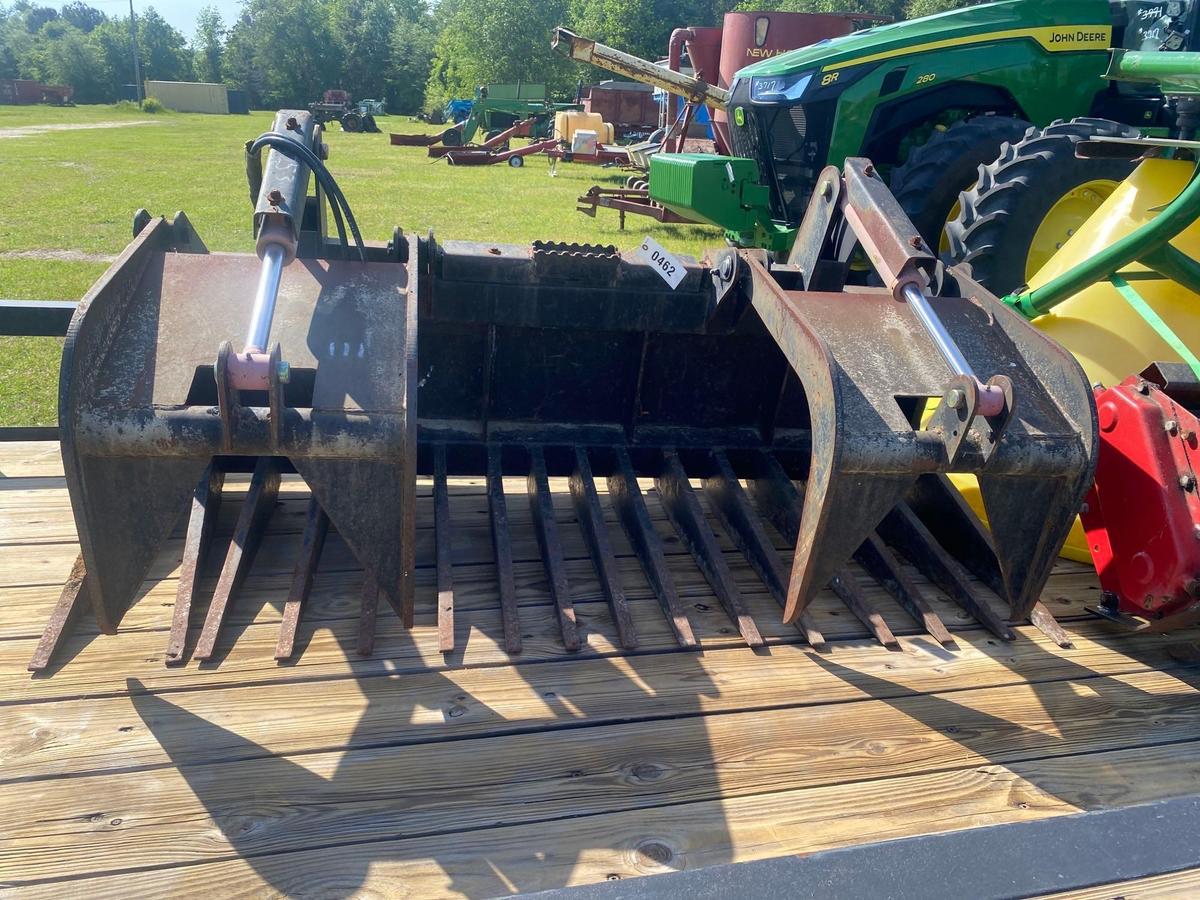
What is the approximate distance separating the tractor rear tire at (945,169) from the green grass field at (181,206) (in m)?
4.58

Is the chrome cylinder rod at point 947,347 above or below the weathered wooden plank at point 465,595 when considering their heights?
above

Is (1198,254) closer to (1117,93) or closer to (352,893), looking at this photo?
(1117,93)

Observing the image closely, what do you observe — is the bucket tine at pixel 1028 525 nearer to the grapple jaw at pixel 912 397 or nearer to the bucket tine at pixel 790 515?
the grapple jaw at pixel 912 397

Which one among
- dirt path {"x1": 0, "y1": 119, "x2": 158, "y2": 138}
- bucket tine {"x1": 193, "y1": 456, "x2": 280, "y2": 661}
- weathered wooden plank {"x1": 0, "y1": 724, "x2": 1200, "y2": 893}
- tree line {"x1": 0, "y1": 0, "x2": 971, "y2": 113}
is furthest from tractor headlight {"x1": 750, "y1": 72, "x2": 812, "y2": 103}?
tree line {"x1": 0, "y1": 0, "x2": 971, "y2": 113}

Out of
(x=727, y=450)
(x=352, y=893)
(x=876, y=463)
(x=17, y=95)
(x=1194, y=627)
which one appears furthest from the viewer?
(x=17, y=95)

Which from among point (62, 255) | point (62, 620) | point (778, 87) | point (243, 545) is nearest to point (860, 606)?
point (243, 545)

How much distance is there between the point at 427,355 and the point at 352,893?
165 cm

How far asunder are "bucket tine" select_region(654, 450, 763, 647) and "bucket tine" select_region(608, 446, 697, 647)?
120 mm

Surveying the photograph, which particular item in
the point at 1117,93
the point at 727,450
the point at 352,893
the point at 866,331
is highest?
the point at 1117,93

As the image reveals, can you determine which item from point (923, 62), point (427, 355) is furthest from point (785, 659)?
point (923, 62)

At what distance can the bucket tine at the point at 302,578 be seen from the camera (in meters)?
2.21

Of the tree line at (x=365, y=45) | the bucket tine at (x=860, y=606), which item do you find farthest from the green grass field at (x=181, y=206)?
the tree line at (x=365, y=45)

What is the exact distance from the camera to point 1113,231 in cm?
307

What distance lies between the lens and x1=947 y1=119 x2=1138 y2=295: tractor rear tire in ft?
13.0
